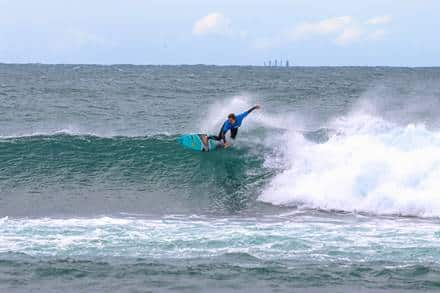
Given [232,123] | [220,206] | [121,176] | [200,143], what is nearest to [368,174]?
[220,206]

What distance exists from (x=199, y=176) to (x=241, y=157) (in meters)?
1.69

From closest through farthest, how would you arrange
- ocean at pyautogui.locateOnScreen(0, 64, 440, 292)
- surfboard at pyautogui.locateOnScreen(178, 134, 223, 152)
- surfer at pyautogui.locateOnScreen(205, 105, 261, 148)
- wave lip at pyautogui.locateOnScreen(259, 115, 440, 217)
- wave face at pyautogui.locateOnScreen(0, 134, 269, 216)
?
ocean at pyautogui.locateOnScreen(0, 64, 440, 292)
wave lip at pyautogui.locateOnScreen(259, 115, 440, 217)
wave face at pyautogui.locateOnScreen(0, 134, 269, 216)
surfer at pyautogui.locateOnScreen(205, 105, 261, 148)
surfboard at pyautogui.locateOnScreen(178, 134, 223, 152)

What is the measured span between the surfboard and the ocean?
24 centimetres

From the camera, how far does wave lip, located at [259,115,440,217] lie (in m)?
16.1

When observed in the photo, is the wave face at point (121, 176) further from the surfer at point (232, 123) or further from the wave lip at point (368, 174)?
the wave lip at point (368, 174)

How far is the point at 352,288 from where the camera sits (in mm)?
9820

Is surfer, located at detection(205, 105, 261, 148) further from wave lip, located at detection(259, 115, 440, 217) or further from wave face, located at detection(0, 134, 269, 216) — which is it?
wave lip, located at detection(259, 115, 440, 217)

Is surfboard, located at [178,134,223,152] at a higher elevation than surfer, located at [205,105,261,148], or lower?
lower

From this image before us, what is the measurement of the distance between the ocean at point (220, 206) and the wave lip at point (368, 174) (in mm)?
40

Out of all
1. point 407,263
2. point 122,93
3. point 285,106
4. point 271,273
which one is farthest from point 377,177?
point 122,93

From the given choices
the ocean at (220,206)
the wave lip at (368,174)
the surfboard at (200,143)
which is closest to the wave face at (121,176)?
the ocean at (220,206)

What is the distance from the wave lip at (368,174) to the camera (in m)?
16.1

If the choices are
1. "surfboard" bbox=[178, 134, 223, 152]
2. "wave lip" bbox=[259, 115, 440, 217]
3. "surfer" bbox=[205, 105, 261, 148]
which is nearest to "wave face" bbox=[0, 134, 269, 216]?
"surfboard" bbox=[178, 134, 223, 152]

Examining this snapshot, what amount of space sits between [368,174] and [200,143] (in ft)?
16.2
